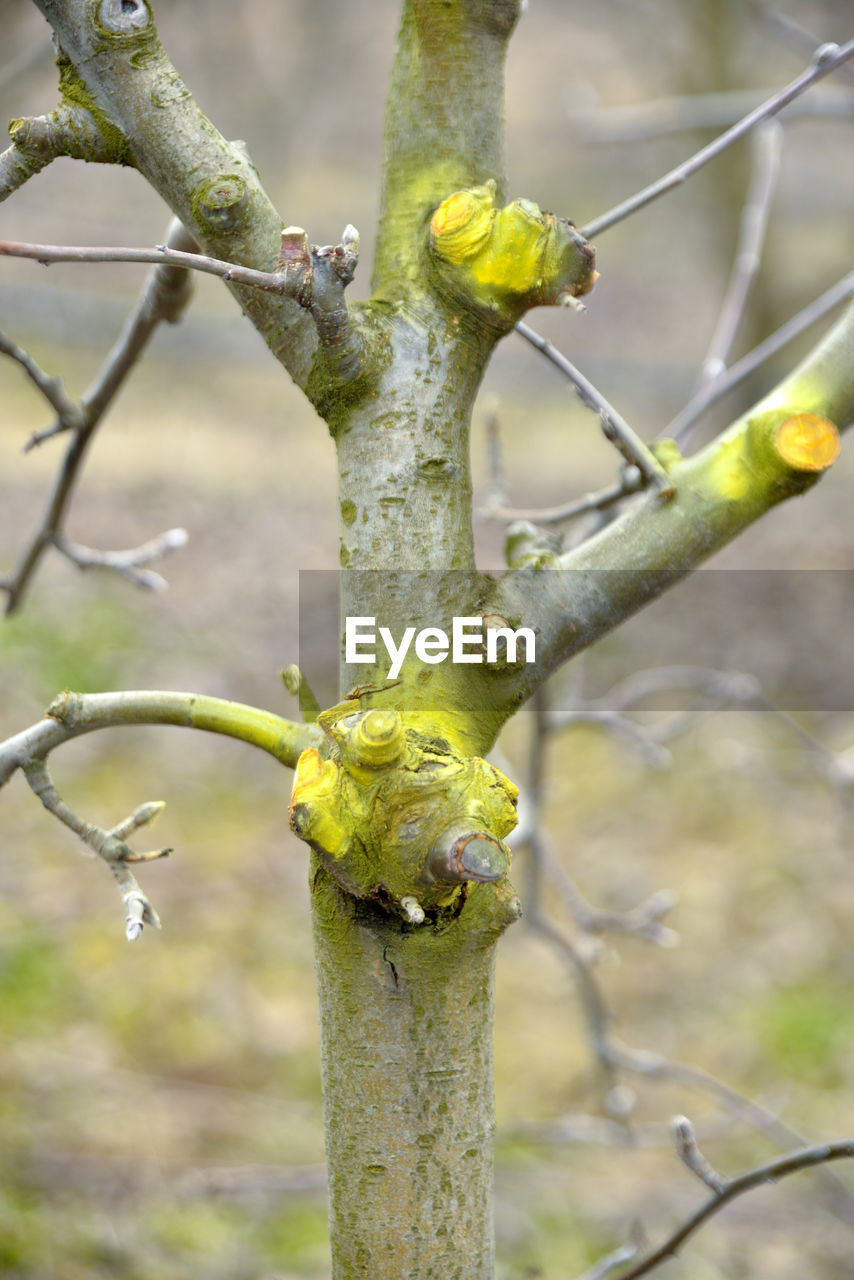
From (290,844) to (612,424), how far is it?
2984 mm

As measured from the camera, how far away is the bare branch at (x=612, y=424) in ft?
2.91

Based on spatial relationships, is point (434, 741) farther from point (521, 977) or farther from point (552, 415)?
point (552, 415)

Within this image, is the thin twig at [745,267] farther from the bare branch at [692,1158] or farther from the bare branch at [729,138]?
the bare branch at [692,1158]

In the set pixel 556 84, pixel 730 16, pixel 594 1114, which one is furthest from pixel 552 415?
pixel 594 1114

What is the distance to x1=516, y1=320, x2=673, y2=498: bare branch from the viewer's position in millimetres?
886

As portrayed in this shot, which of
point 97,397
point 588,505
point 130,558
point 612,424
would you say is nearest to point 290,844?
point 130,558

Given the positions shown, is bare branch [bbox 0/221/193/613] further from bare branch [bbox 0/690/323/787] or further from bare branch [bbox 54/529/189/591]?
bare branch [bbox 0/690/323/787]

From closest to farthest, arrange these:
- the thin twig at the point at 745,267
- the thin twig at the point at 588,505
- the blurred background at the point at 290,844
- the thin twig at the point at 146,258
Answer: the thin twig at the point at 146,258 → the thin twig at the point at 588,505 → the thin twig at the point at 745,267 → the blurred background at the point at 290,844

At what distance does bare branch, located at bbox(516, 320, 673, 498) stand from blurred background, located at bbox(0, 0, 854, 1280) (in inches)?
24.8

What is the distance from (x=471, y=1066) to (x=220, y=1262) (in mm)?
1700

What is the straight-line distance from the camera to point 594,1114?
271cm

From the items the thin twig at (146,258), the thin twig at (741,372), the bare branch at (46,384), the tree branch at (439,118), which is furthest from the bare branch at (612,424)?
the bare branch at (46,384)

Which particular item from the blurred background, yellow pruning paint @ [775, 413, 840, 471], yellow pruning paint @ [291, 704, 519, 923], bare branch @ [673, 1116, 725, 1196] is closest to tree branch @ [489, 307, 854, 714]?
yellow pruning paint @ [775, 413, 840, 471]

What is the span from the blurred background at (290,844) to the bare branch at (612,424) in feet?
2.07
